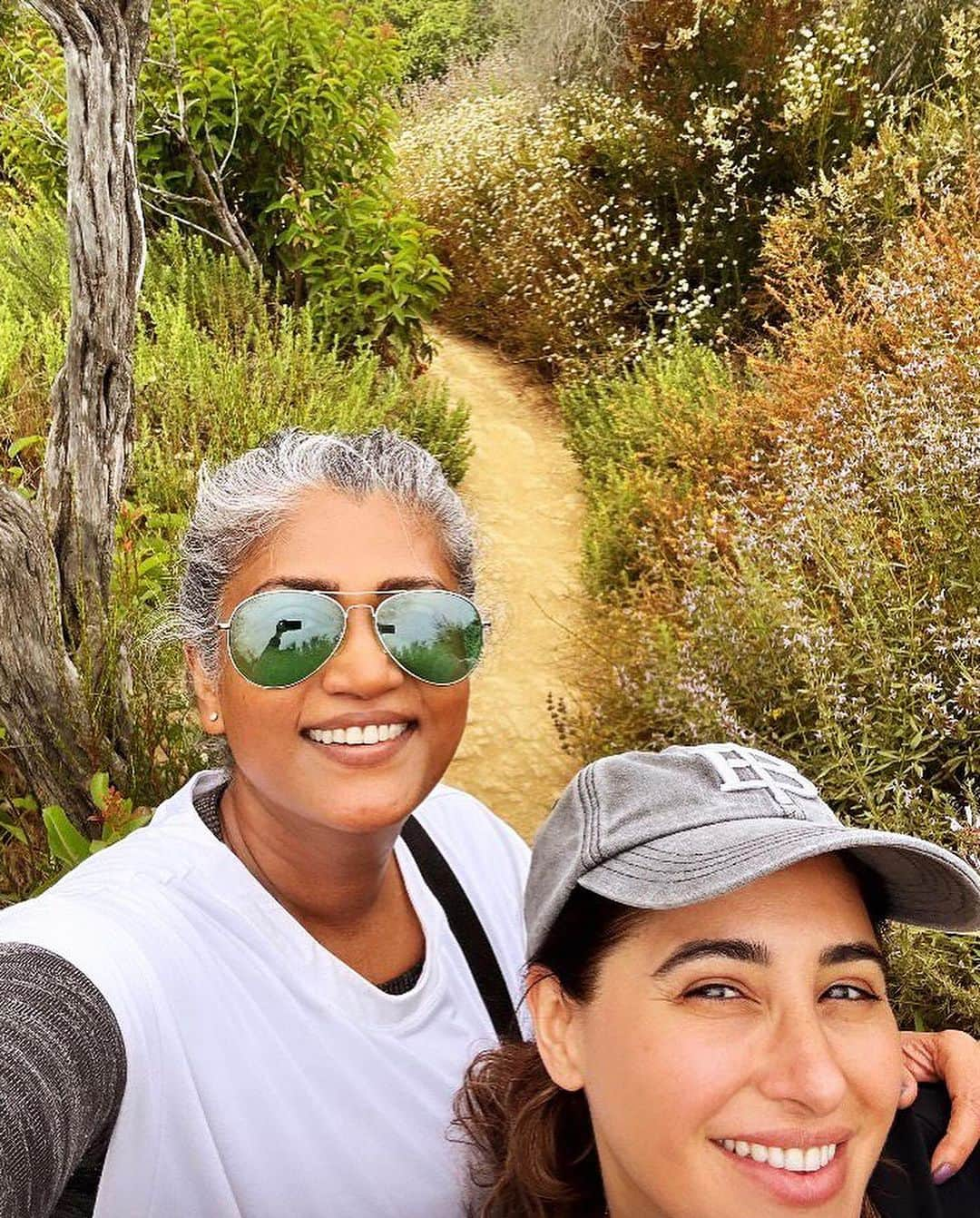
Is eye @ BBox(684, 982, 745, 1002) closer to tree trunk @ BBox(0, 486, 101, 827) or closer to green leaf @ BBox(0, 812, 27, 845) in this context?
tree trunk @ BBox(0, 486, 101, 827)

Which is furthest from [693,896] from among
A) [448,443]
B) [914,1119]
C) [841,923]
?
[448,443]

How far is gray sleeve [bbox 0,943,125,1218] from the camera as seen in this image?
3.47ft

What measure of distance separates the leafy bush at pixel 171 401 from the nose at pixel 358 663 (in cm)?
166

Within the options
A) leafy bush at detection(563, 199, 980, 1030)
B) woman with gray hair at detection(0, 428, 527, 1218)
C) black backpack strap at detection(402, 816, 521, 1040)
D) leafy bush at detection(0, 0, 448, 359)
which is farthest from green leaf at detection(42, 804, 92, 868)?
leafy bush at detection(0, 0, 448, 359)

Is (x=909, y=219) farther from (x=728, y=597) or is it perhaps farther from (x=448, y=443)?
(x=728, y=597)

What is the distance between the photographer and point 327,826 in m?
1.52

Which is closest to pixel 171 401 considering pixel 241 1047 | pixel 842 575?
pixel 842 575

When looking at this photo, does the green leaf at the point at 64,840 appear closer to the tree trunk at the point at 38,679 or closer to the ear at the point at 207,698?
the tree trunk at the point at 38,679

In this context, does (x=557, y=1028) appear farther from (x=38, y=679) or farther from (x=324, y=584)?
(x=38, y=679)

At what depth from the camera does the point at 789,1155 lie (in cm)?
112

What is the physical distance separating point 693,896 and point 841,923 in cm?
22

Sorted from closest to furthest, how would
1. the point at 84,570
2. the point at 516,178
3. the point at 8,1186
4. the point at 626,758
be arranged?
the point at 8,1186 → the point at 626,758 → the point at 84,570 → the point at 516,178

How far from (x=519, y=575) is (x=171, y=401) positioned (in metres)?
1.93

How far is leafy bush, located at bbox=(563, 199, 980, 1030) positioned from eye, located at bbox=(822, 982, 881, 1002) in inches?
52.8
